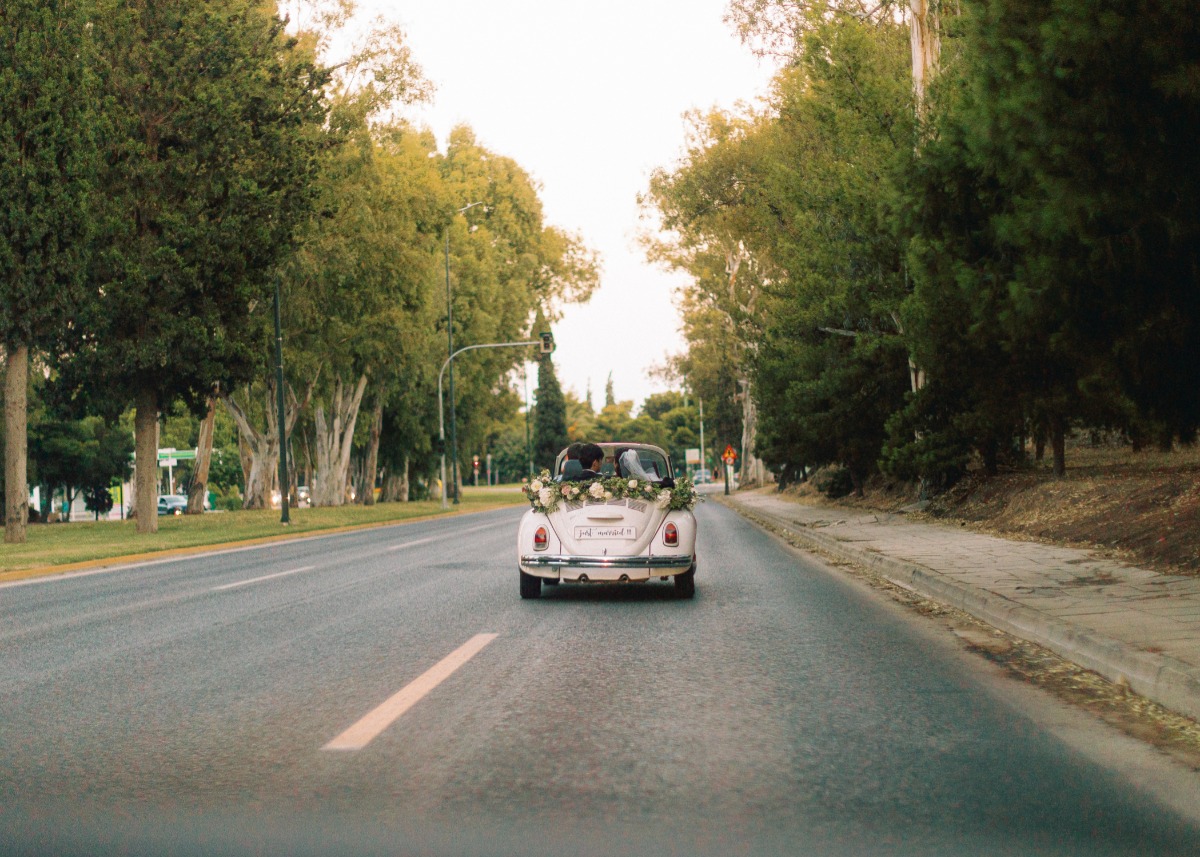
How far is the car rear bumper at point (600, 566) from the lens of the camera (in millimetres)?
11523

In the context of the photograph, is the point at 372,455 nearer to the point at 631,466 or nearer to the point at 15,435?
the point at 15,435

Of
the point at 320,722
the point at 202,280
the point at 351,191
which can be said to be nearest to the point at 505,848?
the point at 320,722

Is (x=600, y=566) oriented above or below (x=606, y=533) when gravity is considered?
below

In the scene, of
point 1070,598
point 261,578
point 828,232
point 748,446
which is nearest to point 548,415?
point 748,446

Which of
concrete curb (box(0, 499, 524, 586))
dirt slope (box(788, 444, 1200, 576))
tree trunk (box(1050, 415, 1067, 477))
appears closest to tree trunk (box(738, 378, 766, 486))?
concrete curb (box(0, 499, 524, 586))

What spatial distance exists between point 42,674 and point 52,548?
17719 millimetres

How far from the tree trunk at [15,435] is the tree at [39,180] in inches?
0.8

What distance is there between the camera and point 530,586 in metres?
11.9

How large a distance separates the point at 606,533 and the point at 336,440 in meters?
39.7

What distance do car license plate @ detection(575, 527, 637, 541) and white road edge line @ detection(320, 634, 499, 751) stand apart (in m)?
2.62

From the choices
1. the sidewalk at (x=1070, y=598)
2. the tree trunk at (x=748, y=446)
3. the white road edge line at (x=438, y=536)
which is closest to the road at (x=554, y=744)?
the sidewalk at (x=1070, y=598)

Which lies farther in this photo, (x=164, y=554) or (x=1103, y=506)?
(x=164, y=554)

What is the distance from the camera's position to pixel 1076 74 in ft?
28.1

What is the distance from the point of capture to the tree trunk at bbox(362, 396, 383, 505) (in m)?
56.1
